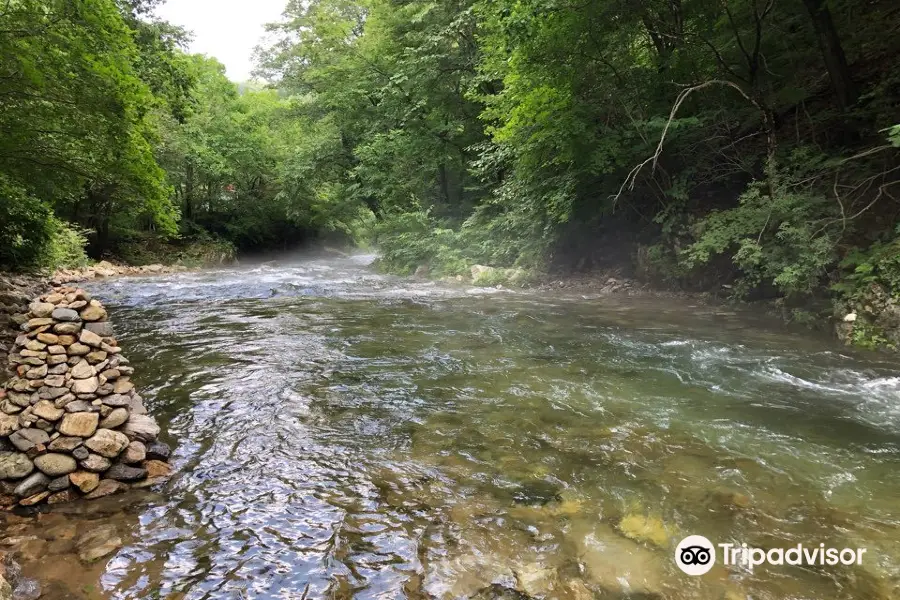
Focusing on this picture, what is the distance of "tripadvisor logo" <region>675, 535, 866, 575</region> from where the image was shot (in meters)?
2.77

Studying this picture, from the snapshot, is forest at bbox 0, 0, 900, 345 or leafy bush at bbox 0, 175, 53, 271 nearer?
forest at bbox 0, 0, 900, 345

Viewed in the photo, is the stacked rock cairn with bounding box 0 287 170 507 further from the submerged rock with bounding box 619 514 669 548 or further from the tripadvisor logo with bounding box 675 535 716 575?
the tripadvisor logo with bounding box 675 535 716 575

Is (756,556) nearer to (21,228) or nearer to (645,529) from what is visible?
(645,529)

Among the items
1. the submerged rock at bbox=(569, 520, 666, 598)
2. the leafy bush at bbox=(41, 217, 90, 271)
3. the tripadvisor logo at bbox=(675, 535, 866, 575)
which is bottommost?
the tripadvisor logo at bbox=(675, 535, 866, 575)

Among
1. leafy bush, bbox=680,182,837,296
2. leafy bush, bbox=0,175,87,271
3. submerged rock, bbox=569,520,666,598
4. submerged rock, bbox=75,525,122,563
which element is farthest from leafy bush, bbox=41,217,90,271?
leafy bush, bbox=680,182,837,296

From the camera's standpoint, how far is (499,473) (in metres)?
3.80

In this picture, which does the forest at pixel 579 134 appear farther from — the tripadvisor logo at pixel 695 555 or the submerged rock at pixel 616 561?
the submerged rock at pixel 616 561

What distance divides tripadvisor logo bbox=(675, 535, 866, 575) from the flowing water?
0.20 feet

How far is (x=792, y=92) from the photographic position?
9.02m

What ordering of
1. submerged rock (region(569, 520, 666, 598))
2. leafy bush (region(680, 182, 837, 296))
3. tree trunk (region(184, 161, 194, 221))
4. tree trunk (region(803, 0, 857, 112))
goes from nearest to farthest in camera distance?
submerged rock (region(569, 520, 666, 598)) < leafy bush (region(680, 182, 837, 296)) < tree trunk (region(803, 0, 857, 112)) < tree trunk (region(184, 161, 194, 221))

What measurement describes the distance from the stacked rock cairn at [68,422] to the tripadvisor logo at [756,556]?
365cm

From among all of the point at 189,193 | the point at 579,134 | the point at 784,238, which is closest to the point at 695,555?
the point at 784,238

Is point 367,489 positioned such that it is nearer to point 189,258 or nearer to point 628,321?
point 628,321

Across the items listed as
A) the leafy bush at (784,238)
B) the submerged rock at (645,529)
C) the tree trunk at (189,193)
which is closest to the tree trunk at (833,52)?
the leafy bush at (784,238)
